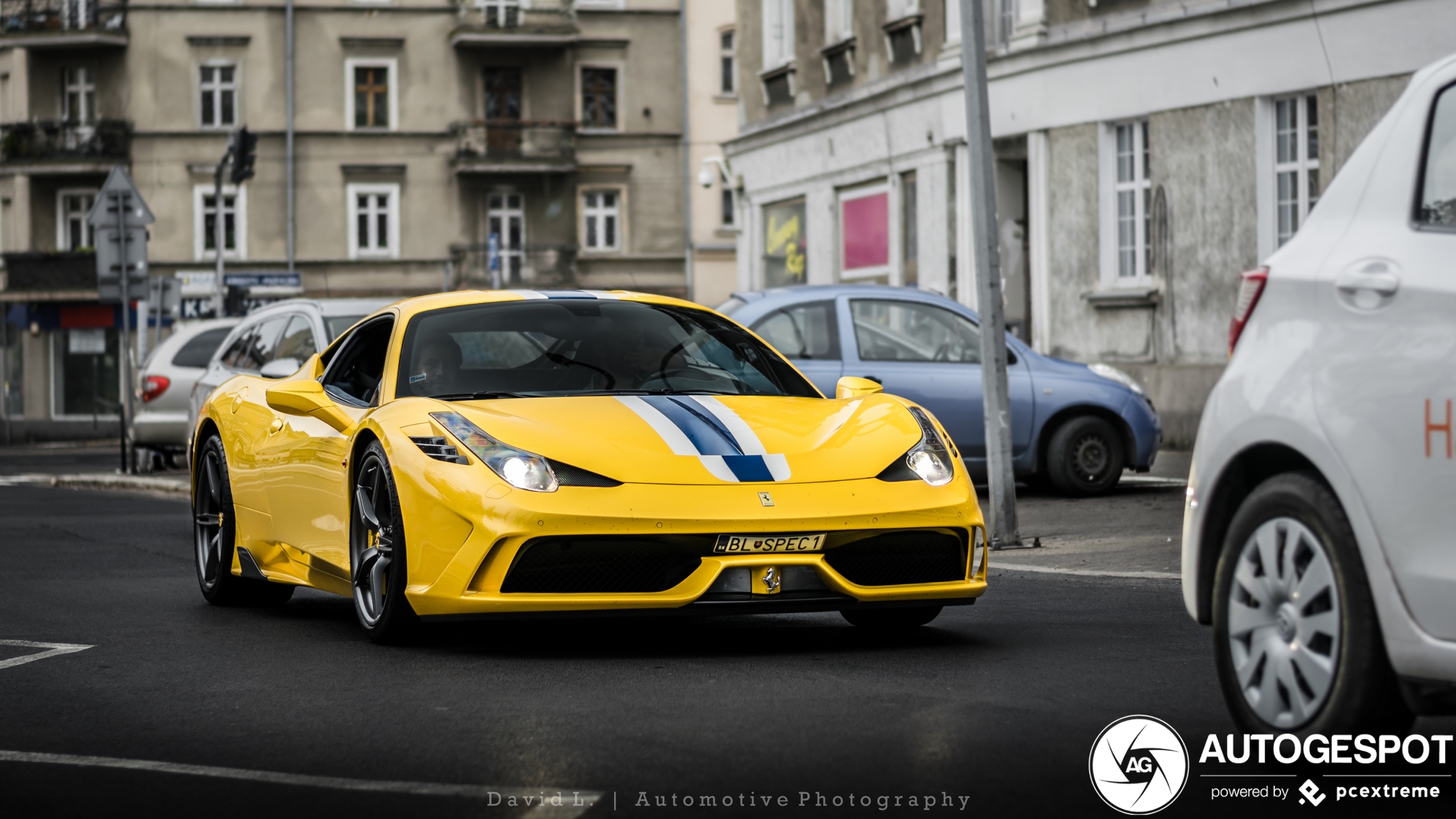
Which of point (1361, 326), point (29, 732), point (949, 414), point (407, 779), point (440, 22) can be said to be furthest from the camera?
point (440, 22)

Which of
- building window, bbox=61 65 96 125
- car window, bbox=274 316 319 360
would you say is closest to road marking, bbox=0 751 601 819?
car window, bbox=274 316 319 360

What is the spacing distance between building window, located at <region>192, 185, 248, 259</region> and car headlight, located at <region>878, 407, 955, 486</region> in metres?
46.6

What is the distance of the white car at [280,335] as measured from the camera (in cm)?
1528

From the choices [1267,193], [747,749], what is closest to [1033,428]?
[1267,193]

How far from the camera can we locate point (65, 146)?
170 feet

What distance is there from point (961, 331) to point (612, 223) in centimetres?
4003

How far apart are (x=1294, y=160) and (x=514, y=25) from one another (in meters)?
34.4

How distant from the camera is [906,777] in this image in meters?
4.89

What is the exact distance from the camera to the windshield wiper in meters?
7.71

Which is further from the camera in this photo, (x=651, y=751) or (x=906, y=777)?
(x=651, y=751)

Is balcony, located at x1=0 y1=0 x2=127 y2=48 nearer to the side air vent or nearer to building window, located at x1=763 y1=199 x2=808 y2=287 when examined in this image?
building window, located at x1=763 y1=199 x2=808 y2=287

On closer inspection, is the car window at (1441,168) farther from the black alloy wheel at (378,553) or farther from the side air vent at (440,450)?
the black alloy wheel at (378,553)

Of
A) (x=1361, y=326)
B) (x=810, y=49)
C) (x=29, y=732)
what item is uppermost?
(x=810, y=49)

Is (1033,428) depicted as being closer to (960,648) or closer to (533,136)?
(960,648)
